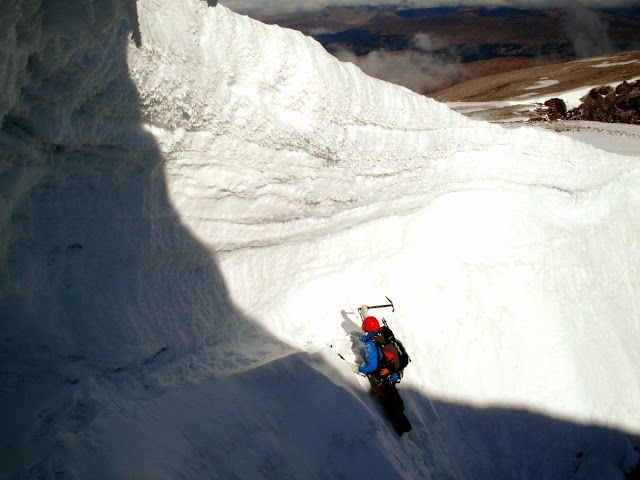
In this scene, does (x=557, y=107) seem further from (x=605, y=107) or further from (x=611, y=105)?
(x=611, y=105)

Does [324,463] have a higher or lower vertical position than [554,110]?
lower

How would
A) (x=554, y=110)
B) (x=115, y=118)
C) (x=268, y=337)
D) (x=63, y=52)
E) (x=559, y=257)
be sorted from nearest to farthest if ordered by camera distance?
(x=63, y=52), (x=115, y=118), (x=268, y=337), (x=559, y=257), (x=554, y=110)

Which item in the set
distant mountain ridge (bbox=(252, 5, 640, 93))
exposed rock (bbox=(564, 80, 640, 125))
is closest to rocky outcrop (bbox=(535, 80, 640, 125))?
exposed rock (bbox=(564, 80, 640, 125))

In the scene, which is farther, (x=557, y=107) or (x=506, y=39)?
(x=506, y=39)

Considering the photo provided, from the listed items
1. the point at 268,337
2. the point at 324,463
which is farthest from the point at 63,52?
the point at 324,463

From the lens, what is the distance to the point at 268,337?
4.89 m

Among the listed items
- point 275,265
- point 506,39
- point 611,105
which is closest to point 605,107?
point 611,105

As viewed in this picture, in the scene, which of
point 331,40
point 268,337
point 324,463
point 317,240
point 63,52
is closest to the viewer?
point 63,52

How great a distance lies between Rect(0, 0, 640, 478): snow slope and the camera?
119 inches

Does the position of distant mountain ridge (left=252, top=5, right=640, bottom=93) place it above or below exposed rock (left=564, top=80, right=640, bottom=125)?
above

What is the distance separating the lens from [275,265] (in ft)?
17.3

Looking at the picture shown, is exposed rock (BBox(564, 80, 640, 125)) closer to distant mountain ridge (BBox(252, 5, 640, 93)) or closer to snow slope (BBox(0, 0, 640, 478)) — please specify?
snow slope (BBox(0, 0, 640, 478))

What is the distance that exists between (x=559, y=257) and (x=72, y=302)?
7.18m

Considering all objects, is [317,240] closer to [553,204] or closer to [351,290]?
[351,290]
